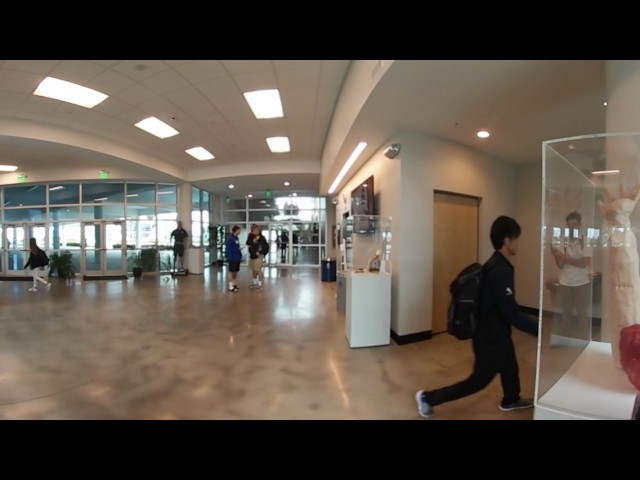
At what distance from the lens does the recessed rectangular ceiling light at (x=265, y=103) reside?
4.23 metres

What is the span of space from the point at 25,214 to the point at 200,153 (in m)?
7.66

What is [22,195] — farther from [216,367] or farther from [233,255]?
[216,367]

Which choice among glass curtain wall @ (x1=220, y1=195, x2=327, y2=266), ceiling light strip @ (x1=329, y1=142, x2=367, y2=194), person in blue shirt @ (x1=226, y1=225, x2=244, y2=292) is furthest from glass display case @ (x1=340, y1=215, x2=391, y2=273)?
glass curtain wall @ (x1=220, y1=195, x2=327, y2=266)

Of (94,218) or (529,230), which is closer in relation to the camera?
(529,230)

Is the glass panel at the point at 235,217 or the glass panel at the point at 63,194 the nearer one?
the glass panel at the point at 63,194

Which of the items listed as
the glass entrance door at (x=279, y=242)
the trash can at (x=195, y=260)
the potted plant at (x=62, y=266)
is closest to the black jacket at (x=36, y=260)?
the potted plant at (x=62, y=266)

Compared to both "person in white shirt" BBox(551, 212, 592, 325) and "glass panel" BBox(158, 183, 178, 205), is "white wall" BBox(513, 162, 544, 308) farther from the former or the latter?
"glass panel" BBox(158, 183, 178, 205)

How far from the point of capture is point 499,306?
5.84 feet

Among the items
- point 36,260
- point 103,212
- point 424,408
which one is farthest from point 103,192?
point 424,408

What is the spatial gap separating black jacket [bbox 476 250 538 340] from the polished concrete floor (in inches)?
29.5

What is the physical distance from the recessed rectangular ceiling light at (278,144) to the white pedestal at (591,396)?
19.7 feet

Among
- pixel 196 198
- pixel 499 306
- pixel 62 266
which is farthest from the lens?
pixel 196 198

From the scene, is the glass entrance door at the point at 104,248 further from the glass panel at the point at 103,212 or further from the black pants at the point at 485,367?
the black pants at the point at 485,367

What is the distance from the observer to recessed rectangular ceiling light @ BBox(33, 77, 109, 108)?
13.1ft
